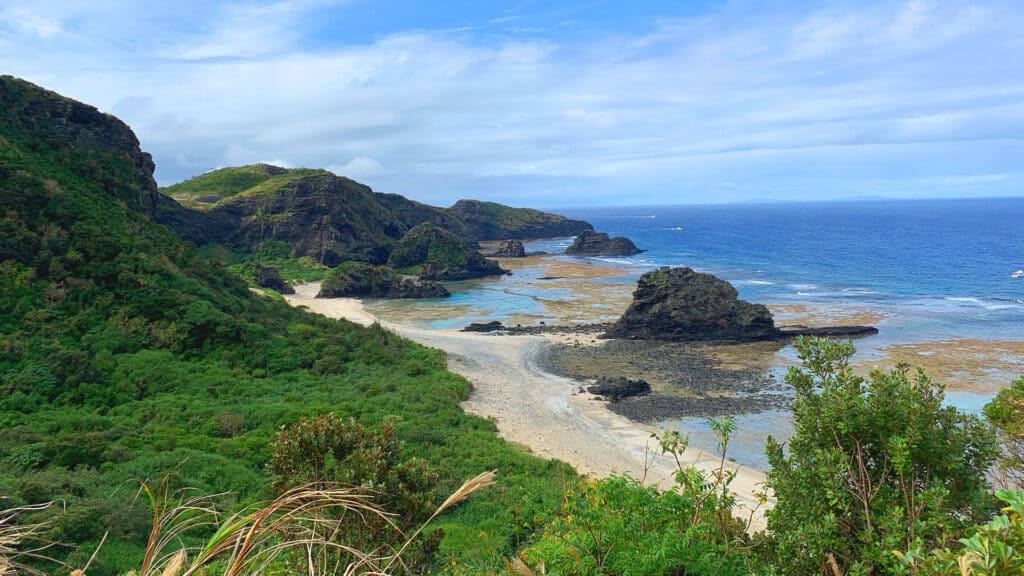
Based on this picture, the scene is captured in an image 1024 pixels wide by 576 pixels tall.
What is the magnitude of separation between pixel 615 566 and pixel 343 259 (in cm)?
8754

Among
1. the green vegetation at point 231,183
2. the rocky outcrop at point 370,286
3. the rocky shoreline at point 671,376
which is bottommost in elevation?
the rocky shoreline at point 671,376

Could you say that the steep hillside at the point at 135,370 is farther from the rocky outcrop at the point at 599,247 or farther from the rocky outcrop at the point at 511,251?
the rocky outcrop at the point at 599,247

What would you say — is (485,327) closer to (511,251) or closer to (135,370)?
(135,370)

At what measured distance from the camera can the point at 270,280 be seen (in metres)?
68.8

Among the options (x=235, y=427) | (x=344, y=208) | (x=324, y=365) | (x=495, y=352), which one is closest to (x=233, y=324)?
(x=324, y=365)

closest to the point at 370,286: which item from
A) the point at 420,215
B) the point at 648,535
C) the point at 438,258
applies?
the point at 438,258

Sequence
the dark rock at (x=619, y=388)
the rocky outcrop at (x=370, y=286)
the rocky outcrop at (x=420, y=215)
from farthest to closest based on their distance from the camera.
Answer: the rocky outcrop at (x=420, y=215)
the rocky outcrop at (x=370, y=286)
the dark rock at (x=619, y=388)

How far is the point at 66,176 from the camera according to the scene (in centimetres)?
3338

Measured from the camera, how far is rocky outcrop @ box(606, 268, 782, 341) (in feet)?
149

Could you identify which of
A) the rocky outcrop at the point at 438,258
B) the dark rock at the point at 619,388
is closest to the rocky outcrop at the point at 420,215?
the rocky outcrop at the point at 438,258

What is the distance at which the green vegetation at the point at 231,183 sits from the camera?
98.4m

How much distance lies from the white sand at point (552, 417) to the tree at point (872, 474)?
28.4 feet

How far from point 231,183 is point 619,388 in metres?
96.3

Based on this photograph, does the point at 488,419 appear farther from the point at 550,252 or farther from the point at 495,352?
the point at 550,252
